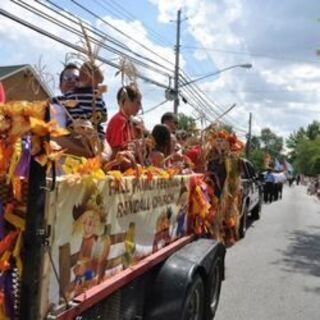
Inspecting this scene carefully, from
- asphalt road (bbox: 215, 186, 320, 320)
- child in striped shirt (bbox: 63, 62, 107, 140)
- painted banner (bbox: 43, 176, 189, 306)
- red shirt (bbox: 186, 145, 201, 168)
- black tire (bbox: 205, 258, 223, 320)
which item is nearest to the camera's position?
painted banner (bbox: 43, 176, 189, 306)

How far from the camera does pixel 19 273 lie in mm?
2766

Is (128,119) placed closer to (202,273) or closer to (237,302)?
(202,273)

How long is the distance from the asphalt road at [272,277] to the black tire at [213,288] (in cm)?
31

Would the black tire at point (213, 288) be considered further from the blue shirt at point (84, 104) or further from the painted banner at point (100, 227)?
the blue shirt at point (84, 104)

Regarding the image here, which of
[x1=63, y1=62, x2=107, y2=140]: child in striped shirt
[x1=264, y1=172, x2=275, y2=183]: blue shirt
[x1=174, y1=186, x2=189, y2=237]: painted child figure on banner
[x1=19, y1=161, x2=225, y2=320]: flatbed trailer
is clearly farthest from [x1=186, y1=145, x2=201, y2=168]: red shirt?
[x1=264, y1=172, x2=275, y2=183]: blue shirt

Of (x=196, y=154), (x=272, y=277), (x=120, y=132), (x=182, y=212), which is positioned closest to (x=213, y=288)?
(x=182, y=212)

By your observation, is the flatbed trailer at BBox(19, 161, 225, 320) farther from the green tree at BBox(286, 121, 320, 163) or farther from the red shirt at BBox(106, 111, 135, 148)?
the green tree at BBox(286, 121, 320, 163)

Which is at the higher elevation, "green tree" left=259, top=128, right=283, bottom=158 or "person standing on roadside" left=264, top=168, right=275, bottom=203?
"green tree" left=259, top=128, right=283, bottom=158

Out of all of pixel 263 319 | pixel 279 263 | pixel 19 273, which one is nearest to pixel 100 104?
pixel 19 273

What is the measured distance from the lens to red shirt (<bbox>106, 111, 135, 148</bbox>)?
5.01 meters

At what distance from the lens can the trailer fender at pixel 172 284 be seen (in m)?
4.38

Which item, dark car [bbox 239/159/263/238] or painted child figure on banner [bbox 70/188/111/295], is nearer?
painted child figure on banner [bbox 70/188/111/295]

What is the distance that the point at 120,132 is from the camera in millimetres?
5031

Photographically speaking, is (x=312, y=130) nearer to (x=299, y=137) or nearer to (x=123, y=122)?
(x=299, y=137)
